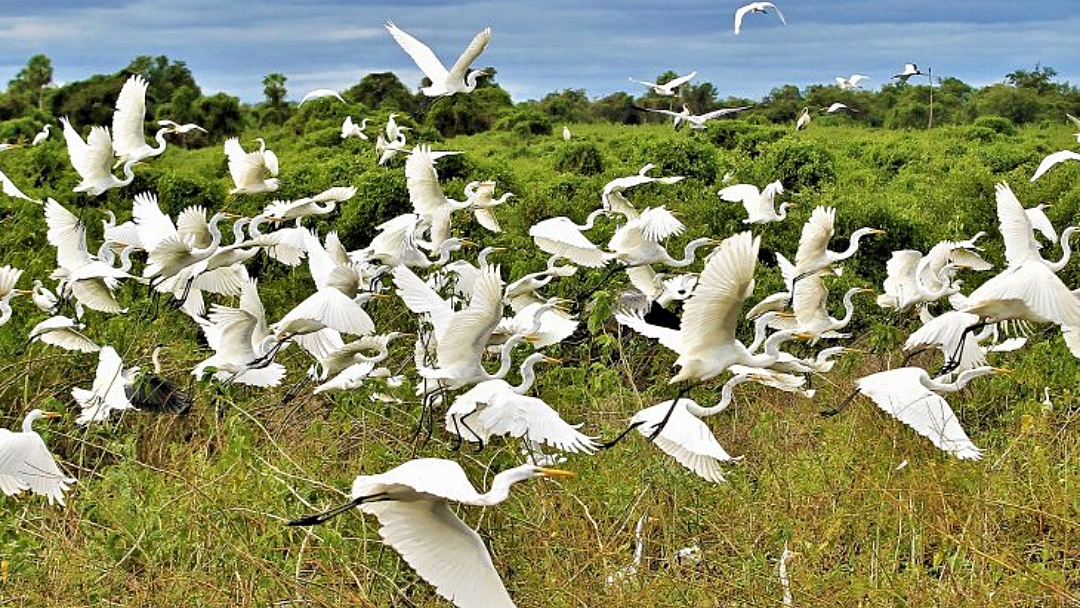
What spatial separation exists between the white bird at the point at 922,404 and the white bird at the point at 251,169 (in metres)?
4.72

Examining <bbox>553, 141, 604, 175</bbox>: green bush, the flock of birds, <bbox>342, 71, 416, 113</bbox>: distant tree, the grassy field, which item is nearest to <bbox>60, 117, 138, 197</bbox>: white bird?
the flock of birds

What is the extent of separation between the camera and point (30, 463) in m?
5.11

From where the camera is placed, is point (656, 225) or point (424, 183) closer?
point (656, 225)

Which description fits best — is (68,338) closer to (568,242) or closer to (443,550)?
(568,242)

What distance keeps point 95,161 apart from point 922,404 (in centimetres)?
574

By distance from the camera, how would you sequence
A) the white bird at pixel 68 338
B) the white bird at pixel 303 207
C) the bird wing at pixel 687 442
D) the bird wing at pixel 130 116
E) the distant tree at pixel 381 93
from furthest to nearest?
the distant tree at pixel 381 93 → the bird wing at pixel 130 116 → the white bird at pixel 303 207 → the white bird at pixel 68 338 → the bird wing at pixel 687 442

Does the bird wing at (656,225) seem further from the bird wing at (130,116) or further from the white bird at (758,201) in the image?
the bird wing at (130,116)

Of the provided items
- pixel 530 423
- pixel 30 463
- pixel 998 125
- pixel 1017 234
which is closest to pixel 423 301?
pixel 530 423

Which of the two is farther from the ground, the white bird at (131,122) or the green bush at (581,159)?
the white bird at (131,122)

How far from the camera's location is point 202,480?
4980 mm

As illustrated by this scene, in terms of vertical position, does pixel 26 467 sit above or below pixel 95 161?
above

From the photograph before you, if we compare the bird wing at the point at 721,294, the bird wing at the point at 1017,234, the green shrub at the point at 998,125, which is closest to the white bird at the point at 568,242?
the bird wing at the point at 1017,234

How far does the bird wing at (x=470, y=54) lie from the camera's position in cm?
831

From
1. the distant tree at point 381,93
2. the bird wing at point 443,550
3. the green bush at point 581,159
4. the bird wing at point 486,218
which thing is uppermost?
the bird wing at point 443,550
